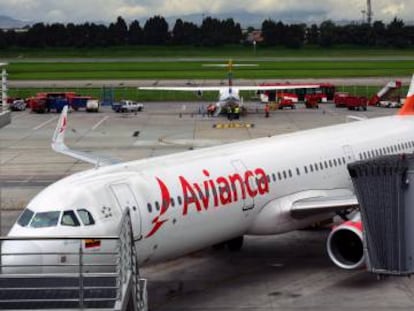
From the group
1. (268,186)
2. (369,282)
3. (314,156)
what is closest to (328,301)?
(369,282)

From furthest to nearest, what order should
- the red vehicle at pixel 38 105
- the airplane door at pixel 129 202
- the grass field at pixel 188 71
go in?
1. the grass field at pixel 188 71
2. the red vehicle at pixel 38 105
3. the airplane door at pixel 129 202

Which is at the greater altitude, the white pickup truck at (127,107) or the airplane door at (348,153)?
the airplane door at (348,153)

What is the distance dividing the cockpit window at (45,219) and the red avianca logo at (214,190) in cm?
232

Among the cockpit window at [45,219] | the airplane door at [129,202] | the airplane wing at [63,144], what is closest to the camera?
the cockpit window at [45,219]

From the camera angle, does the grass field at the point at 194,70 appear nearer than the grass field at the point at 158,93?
No

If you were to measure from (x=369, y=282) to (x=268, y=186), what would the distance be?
3.94m

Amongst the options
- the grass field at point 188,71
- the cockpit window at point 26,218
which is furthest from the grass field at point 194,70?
the cockpit window at point 26,218

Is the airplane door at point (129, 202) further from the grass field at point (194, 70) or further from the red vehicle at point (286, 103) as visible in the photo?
the grass field at point (194, 70)

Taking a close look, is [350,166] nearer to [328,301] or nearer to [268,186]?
[328,301]

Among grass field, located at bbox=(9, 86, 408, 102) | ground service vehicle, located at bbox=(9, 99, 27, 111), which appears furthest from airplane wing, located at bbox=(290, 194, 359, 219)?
grass field, located at bbox=(9, 86, 408, 102)

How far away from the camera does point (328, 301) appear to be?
20.8m

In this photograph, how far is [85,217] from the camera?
18.2 m

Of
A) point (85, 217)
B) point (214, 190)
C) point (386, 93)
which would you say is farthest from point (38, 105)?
point (85, 217)

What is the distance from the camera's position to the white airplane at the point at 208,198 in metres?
18.3
